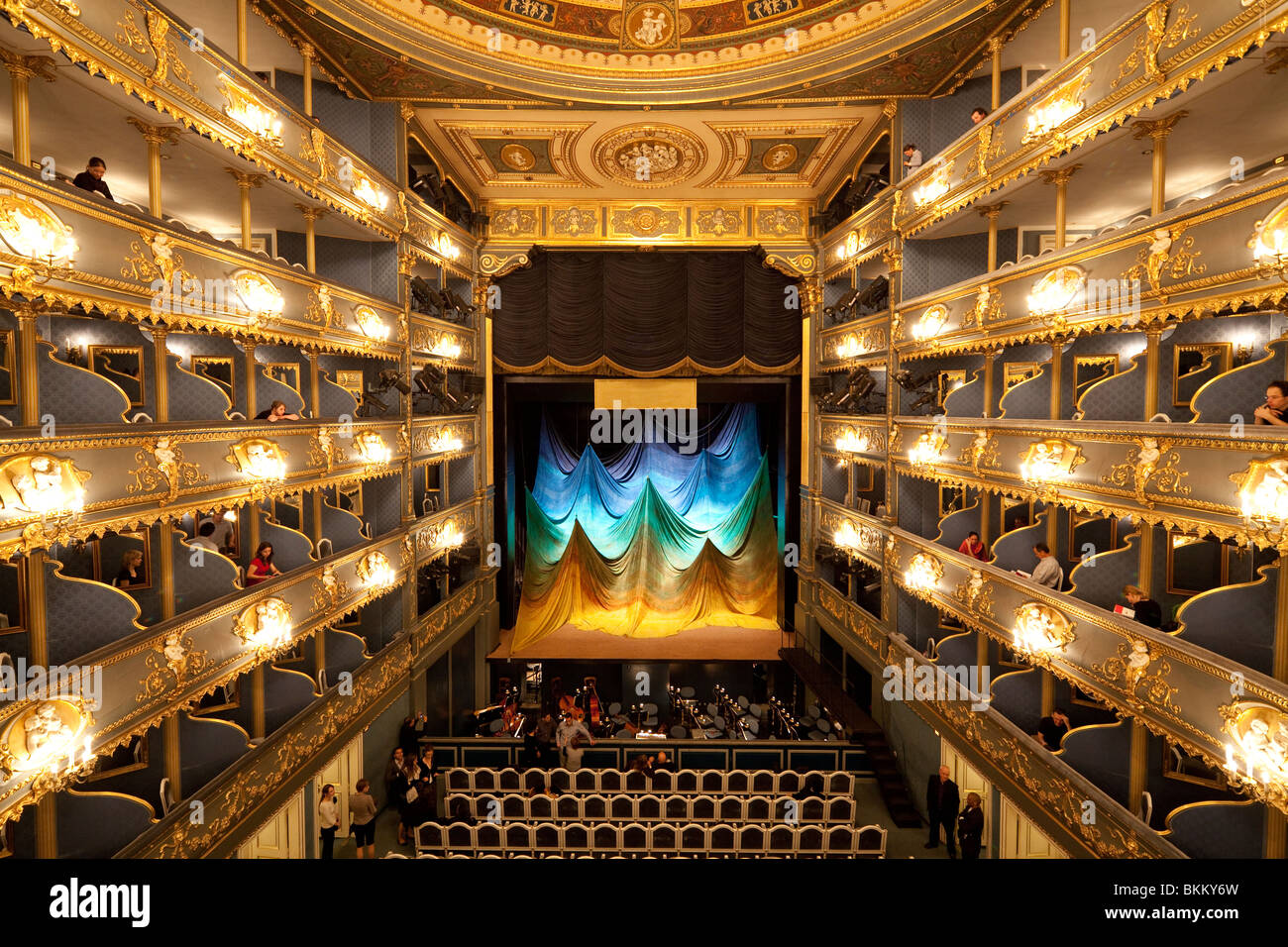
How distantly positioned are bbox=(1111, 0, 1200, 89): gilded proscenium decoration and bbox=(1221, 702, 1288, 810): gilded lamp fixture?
5454 millimetres

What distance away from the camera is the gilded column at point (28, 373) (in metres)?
4.91

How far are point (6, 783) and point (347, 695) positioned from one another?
5.06 m

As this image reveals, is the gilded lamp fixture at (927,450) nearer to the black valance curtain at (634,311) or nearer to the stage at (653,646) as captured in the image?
the black valance curtain at (634,311)

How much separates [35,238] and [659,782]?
1088 centimetres

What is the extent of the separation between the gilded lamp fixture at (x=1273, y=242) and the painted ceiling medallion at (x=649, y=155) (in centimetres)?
974

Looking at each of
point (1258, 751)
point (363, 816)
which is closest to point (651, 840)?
point (363, 816)

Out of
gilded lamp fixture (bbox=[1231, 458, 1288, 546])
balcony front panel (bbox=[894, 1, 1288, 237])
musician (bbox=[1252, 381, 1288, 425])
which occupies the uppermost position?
balcony front panel (bbox=[894, 1, 1288, 237])

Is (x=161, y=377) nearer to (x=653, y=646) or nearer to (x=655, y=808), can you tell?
(x=655, y=808)

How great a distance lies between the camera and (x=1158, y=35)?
225 inches

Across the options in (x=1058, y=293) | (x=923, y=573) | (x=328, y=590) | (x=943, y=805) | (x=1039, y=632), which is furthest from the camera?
(x=923, y=573)

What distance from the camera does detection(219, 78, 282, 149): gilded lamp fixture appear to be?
6809mm

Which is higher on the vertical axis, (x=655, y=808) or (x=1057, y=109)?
(x=1057, y=109)

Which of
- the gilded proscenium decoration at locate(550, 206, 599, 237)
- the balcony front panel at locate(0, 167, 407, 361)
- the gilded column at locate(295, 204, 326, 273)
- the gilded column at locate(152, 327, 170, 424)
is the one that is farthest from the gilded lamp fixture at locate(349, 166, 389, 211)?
the gilded proscenium decoration at locate(550, 206, 599, 237)

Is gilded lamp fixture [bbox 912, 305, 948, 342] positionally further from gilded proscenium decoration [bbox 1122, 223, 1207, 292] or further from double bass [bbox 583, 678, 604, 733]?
double bass [bbox 583, 678, 604, 733]
